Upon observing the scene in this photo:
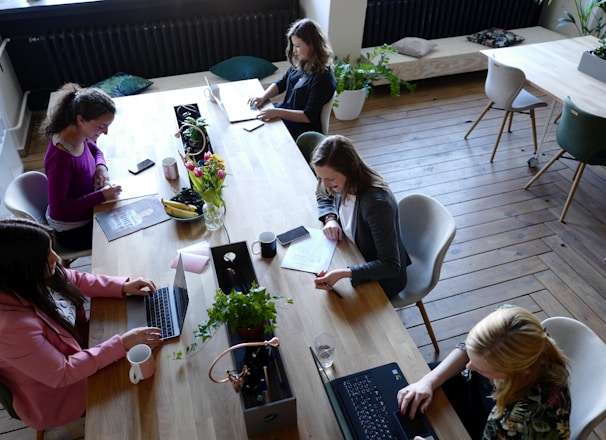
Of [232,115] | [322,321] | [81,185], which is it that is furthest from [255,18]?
[322,321]

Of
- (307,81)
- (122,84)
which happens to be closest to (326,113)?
(307,81)

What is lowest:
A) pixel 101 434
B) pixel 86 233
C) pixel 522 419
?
pixel 86 233

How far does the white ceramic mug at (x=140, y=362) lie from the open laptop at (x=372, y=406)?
0.56 m

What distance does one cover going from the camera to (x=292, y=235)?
2193mm

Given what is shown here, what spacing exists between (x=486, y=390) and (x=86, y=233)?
7.06 feet

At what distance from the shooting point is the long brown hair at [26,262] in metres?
1.53

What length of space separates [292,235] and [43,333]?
108 centimetres

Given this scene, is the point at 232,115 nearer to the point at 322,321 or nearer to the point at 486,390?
the point at 322,321

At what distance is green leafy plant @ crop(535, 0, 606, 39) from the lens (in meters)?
4.92

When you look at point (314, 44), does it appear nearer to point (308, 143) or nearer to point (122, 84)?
point (308, 143)

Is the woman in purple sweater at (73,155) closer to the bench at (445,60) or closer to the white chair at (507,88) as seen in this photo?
the white chair at (507,88)

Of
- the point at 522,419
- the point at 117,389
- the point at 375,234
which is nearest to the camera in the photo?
the point at 522,419

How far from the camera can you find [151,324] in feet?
5.95

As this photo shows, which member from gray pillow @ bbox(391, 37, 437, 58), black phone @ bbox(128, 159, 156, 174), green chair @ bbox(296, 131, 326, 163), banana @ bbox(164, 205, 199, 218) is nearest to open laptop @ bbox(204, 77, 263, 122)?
green chair @ bbox(296, 131, 326, 163)
